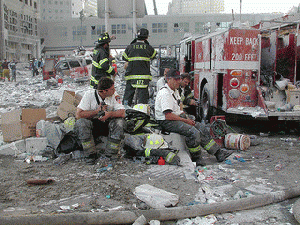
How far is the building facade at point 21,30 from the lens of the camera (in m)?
42.8

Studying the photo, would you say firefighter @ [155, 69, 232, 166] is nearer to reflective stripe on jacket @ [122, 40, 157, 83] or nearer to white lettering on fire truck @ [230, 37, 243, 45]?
reflective stripe on jacket @ [122, 40, 157, 83]

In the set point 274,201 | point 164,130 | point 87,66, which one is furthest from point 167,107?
point 87,66

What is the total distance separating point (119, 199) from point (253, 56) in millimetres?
4111

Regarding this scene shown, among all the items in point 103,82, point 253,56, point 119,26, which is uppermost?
point 119,26

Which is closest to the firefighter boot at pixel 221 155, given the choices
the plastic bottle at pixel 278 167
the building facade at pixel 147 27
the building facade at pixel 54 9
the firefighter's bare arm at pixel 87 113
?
the plastic bottle at pixel 278 167

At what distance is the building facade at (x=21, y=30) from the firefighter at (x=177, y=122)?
1626 inches

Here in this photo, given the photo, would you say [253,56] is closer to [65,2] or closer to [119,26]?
[119,26]

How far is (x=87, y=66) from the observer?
61.6ft

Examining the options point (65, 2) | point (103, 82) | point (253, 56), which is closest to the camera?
point (103, 82)

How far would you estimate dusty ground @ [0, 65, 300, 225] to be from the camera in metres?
2.84

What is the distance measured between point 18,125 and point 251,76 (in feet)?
13.9

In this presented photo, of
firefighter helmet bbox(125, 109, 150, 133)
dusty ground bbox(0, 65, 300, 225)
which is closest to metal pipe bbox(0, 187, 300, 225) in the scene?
dusty ground bbox(0, 65, 300, 225)

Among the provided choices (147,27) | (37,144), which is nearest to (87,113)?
(37,144)

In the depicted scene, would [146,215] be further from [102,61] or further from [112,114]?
[102,61]
